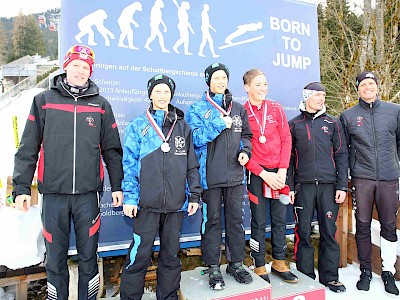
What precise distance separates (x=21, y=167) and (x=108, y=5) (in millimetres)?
2009

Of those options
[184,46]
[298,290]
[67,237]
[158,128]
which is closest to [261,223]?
[298,290]

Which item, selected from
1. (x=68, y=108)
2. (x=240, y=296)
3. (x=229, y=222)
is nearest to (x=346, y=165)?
(x=229, y=222)

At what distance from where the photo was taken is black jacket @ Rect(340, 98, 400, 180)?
333 centimetres

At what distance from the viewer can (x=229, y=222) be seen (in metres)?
2.88

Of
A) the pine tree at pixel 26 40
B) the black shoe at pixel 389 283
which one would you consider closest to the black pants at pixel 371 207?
the black shoe at pixel 389 283

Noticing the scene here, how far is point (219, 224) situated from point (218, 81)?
131cm

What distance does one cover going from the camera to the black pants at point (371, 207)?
10.9 feet

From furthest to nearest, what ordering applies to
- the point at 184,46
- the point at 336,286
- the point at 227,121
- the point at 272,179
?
1. the point at 184,46
2. the point at 336,286
3. the point at 272,179
4. the point at 227,121

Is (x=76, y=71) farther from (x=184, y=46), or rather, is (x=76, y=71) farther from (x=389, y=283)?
(x=389, y=283)

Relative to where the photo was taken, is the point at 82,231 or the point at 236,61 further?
the point at 236,61

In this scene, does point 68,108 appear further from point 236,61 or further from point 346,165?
point 346,165

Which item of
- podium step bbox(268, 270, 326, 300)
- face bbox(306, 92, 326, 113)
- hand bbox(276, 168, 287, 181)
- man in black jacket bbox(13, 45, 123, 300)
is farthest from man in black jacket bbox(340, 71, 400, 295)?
man in black jacket bbox(13, 45, 123, 300)

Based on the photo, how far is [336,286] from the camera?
3299 mm

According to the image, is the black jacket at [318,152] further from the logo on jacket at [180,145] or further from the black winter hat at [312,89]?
the logo on jacket at [180,145]
